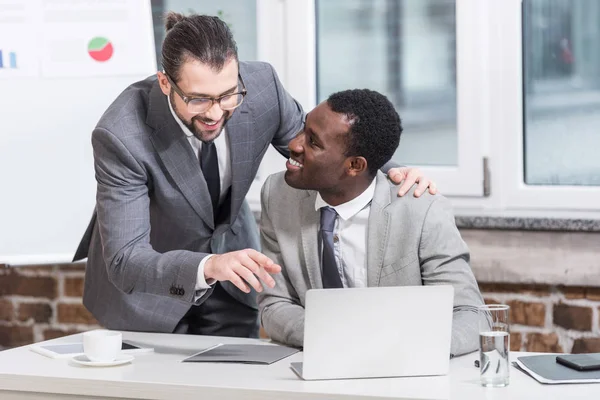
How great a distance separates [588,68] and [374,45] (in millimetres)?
657

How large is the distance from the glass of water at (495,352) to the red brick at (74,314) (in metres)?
1.88

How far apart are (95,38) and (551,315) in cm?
155

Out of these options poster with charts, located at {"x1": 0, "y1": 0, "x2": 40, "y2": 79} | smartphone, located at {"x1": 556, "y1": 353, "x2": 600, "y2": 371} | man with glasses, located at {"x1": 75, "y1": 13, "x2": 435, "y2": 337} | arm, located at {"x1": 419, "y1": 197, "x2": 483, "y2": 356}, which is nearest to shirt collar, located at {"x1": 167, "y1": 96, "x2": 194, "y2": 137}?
man with glasses, located at {"x1": 75, "y1": 13, "x2": 435, "y2": 337}

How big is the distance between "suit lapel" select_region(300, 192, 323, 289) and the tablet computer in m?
0.37

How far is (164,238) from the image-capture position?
7.03ft

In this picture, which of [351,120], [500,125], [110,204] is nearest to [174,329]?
[110,204]

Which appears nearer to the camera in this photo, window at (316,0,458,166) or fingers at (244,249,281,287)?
fingers at (244,249,281,287)

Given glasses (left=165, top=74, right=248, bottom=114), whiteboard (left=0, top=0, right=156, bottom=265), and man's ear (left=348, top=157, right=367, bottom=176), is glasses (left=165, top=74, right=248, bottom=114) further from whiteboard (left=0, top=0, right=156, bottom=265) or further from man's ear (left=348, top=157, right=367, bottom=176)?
whiteboard (left=0, top=0, right=156, bottom=265)

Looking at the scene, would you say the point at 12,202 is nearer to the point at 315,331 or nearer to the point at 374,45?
the point at 374,45

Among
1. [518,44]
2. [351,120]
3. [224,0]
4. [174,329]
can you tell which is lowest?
[174,329]

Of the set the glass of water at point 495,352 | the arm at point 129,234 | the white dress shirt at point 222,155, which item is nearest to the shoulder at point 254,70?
the white dress shirt at point 222,155

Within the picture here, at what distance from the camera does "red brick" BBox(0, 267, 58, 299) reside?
3117 millimetres

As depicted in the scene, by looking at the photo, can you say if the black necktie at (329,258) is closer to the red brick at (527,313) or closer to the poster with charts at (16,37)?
the red brick at (527,313)

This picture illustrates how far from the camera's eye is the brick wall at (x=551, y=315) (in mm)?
2607
